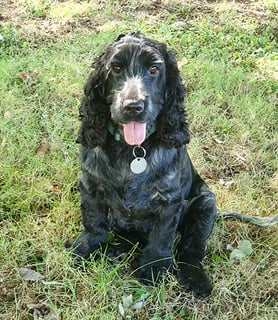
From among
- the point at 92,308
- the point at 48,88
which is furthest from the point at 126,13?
the point at 92,308

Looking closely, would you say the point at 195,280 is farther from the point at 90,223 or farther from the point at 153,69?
the point at 153,69

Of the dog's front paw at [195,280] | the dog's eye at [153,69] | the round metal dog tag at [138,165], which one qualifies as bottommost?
the dog's front paw at [195,280]

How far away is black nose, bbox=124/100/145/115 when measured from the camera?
2779 mm

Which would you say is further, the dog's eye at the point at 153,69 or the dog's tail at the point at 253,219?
the dog's tail at the point at 253,219

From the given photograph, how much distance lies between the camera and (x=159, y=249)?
331 centimetres

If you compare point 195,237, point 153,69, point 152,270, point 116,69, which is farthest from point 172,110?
point 152,270

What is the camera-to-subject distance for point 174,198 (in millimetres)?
3168

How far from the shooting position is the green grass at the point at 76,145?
3.18 meters

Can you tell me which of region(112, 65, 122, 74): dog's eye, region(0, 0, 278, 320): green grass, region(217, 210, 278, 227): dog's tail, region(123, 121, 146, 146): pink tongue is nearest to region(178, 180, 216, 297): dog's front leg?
region(0, 0, 278, 320): green grass

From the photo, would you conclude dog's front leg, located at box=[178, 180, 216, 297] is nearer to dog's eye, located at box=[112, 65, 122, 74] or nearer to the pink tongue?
the pink tongue

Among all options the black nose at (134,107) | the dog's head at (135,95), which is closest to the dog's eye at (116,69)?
the dog's head at (135,95)

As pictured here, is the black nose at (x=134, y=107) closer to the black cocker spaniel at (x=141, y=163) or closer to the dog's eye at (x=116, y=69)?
the black cocker spaniel at (x=141, y=163)

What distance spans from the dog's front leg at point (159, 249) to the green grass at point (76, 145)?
0.10 metres

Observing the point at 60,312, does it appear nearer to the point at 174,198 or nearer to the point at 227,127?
the point at 174,198
